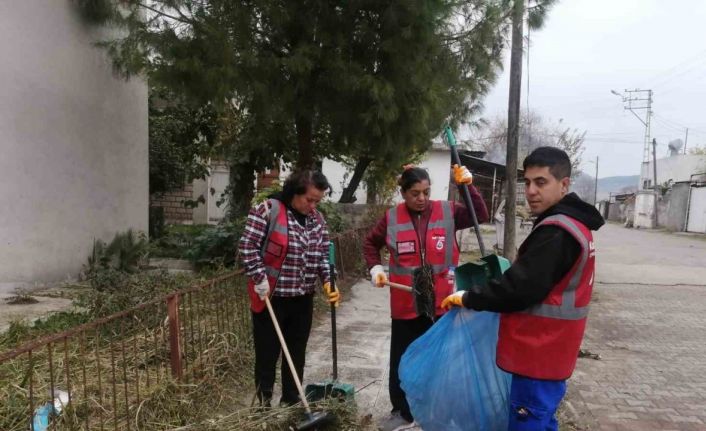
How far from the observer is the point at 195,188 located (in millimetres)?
16594

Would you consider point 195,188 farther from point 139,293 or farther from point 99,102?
point 139,293

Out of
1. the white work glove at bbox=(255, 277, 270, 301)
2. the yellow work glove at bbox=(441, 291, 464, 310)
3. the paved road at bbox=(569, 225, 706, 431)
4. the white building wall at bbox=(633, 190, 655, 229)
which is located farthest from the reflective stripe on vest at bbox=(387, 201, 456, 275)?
the white building wall at bbox=(633, 190, 655, 229)

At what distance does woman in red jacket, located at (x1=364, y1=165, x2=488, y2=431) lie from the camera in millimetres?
2904

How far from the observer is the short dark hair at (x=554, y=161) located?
2.04 m

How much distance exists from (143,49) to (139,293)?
251cm

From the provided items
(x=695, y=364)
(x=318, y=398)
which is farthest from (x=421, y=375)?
(x=695, y=364)

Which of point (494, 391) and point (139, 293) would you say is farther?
point (139, 293)

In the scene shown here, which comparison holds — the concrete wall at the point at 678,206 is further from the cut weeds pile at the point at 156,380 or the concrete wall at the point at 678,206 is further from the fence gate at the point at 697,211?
the cut weeds pile at the point at 156,380

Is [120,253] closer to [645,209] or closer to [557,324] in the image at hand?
[557,324]

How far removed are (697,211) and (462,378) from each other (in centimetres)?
2641

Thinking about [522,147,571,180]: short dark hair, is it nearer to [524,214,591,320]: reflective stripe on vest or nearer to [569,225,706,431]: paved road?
[524,214,591,320]: reflective stripe on vest

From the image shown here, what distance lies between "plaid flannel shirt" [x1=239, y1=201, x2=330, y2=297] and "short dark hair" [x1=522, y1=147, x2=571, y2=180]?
55.4 inches

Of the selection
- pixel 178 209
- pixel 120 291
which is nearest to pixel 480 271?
pixel 120 291

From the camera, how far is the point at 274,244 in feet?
9.54
